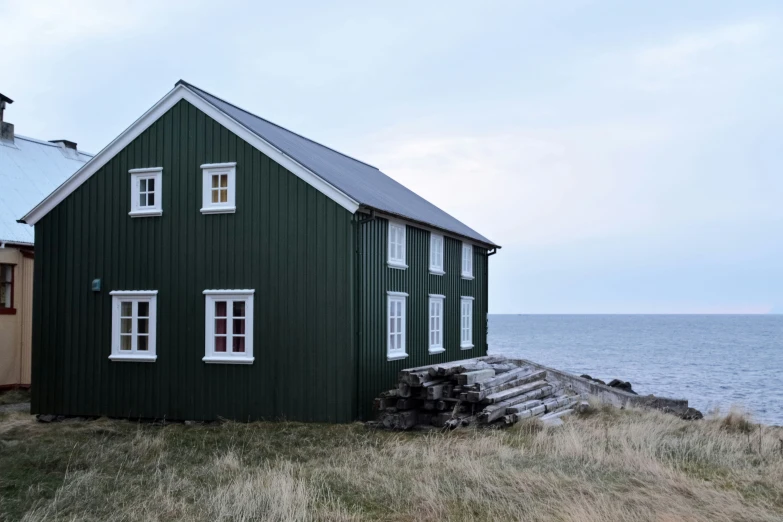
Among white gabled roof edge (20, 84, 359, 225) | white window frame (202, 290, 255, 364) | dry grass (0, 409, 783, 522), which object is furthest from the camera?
white window frame (202, 290, 255, 364)

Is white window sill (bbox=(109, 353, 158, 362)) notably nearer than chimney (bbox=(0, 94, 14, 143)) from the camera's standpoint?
Yes

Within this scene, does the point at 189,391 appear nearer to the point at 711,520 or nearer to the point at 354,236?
the point at 354,236

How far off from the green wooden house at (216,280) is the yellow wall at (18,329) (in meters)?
4.73

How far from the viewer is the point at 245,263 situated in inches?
779

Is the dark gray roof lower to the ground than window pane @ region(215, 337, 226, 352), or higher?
higher

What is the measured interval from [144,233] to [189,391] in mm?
4105

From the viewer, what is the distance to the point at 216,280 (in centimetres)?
2003

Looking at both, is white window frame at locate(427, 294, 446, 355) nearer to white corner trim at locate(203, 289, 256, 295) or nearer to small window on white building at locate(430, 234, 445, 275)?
small window on white building at locate(430, 234, 445, 275)

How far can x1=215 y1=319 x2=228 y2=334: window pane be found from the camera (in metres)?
20.0

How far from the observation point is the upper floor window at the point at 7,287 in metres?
25.9

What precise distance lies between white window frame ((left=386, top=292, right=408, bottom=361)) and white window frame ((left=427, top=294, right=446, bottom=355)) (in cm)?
188

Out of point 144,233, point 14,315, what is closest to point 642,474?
point 144,233

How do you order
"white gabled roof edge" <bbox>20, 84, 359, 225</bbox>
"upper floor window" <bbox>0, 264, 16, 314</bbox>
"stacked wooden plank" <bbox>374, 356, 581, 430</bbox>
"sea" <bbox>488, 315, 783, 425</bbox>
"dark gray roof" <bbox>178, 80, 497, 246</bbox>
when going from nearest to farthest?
"stacked wooden plank" <bbox>374, 356, 581, 430</bbox> < "white gabled roof edge" <bbox>20, 84, 359, 225</bbox> < "dark gray roof" <bbox>178, 80, 497, 246</bbox> < "upper floor window" <bbox>0, 264, 16, 314</bbox> < "sea" <bbox>488, 315, 783, 425</bbox>

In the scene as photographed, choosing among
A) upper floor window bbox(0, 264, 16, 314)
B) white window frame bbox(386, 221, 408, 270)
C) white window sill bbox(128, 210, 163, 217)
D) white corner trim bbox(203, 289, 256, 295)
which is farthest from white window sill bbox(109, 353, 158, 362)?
upper floor window bbox(0, 264, 16, 314)
